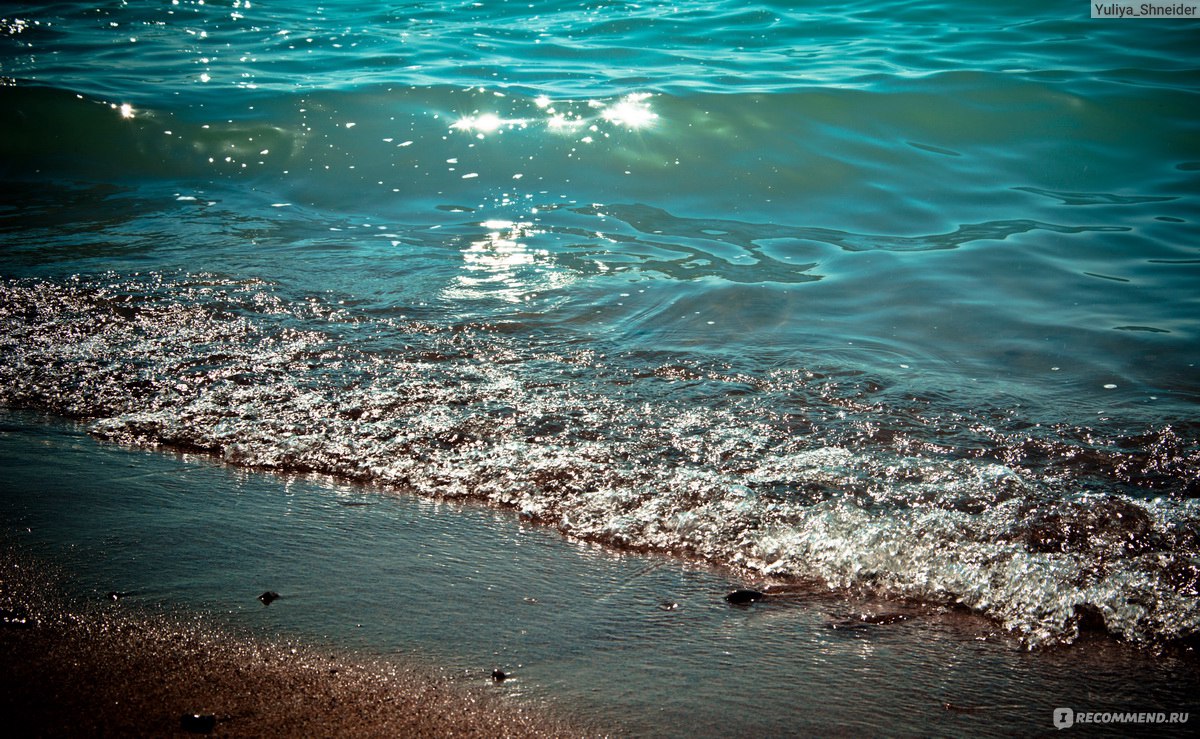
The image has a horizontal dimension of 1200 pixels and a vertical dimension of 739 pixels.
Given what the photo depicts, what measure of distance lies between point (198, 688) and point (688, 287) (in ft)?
11.2

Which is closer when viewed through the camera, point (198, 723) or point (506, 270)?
point (198, 723)

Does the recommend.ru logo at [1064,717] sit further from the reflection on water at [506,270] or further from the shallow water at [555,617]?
the reflection on water at [506,270]

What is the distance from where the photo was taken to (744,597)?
2.24 m

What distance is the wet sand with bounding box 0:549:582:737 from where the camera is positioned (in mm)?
1757

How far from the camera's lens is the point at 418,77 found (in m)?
9.50

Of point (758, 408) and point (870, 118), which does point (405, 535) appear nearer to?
point (758, 408)

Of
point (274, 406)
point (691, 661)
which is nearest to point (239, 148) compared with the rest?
point (274, 406)

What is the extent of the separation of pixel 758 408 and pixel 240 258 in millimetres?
3209

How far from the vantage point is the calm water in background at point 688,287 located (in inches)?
104

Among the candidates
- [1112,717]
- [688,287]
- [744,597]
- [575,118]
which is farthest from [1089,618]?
[575,118]
